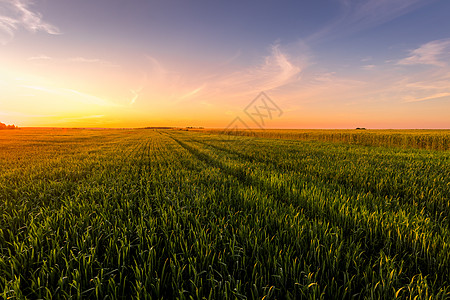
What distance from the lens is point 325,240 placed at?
2.40 meters

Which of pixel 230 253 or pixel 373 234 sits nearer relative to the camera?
pixel 230 253

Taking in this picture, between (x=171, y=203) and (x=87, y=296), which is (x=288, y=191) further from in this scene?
(x=87, y=296)

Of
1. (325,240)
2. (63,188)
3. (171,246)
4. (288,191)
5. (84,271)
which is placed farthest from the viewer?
(63,188)

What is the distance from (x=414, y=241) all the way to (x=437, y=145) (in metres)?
26.8

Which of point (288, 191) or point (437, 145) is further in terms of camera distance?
point (437, 145)

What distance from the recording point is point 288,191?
4652 millimetres

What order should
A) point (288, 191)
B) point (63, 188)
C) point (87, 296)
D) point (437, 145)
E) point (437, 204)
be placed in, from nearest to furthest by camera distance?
point (87, 296)
point (437, 204)
point (288, 191)
point (63, 188)
point (437, 145)

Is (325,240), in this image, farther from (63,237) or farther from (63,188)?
(63,188)

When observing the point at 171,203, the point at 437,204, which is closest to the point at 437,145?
the point at 437,204

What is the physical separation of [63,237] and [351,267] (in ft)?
12.4

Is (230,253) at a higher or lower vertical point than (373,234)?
higher

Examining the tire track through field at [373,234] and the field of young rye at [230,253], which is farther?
the tire track through field at [373,234]

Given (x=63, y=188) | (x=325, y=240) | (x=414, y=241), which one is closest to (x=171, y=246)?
(x=325, y=240)

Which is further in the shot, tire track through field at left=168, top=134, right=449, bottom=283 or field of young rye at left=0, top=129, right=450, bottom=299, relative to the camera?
tire track through field at left=168, top=134, right=449, bottom=283
